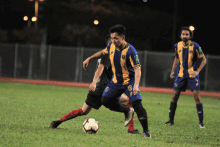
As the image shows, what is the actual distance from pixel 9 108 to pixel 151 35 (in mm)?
30291

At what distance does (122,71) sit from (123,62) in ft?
0.61

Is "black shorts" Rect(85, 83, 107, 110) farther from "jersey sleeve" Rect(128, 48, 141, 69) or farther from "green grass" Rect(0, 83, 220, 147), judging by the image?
"jersey sleeve" Rect(128, 48, 141, 69)

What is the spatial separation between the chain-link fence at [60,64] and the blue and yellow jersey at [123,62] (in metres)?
20.9

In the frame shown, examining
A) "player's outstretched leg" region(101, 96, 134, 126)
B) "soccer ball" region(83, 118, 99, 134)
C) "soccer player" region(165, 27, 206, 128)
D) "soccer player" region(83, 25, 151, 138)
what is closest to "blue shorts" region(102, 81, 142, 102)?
"soccer player" region(83, 25, 151, 138)

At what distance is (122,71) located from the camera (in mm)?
6789

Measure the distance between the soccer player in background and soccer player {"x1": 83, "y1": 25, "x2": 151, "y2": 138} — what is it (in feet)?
0.84

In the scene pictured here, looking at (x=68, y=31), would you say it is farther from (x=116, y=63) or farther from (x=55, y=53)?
(x=116, y=63)

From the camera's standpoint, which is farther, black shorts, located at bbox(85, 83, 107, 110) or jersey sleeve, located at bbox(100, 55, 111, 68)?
black shorts, located at bbox(85, 83, 107, 110)

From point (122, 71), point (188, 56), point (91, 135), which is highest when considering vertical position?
point (188, 56)

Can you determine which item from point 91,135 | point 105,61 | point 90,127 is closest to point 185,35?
point 105,61

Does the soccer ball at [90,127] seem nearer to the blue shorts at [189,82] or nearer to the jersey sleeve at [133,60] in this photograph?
the jersey sleeve at [133,60]

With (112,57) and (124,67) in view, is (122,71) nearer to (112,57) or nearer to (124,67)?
(124,67)

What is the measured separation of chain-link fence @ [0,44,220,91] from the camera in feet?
90.6

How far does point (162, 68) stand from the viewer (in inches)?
1085
